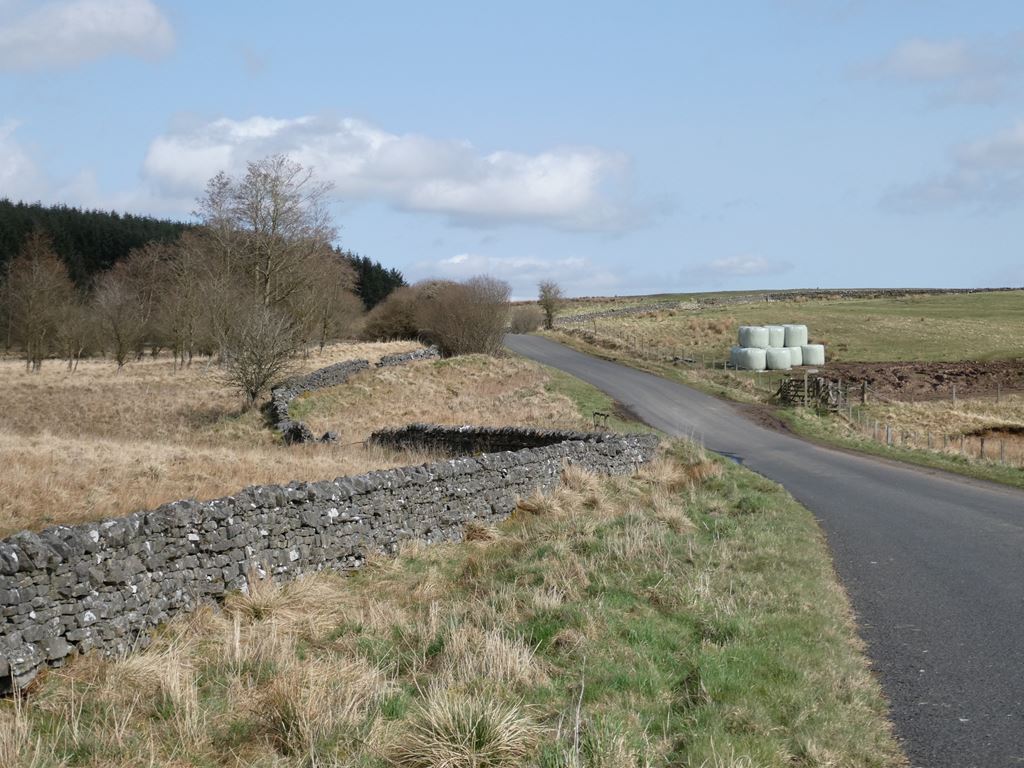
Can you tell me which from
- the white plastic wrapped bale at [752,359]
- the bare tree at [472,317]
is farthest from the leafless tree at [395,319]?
the white plastic wrapped bale at [752,359]

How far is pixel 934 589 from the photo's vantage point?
10.5 meters

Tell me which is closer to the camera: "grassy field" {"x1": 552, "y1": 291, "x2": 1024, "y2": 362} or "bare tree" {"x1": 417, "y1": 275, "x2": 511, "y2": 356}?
"bare tree" {"x1": 417, "y1": 275, "x2": 511, "y2": 356}

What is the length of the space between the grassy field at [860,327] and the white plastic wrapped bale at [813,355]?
12.8ft

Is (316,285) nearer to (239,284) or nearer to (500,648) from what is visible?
(239,284)

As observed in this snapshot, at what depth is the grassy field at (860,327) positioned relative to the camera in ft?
211

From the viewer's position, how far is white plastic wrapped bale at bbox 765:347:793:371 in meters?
56.2

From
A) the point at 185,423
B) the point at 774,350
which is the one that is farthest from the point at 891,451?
the point at 774,350

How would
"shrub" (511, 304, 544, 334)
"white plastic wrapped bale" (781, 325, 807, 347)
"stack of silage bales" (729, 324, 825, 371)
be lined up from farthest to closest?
"shrub" (511, 304, 544, 334) → "white plastic wrapped bale" (781, 325, 807, 347) → "stack of silage bales" (729, 324, 825, 371)

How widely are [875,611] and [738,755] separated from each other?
184 inches

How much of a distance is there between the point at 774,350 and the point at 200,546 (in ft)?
169

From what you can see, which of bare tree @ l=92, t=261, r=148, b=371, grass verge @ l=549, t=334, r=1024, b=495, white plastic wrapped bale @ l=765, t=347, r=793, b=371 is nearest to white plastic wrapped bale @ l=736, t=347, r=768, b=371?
white plastic wrapped bale @ l=765, t=347, r=793, b=371

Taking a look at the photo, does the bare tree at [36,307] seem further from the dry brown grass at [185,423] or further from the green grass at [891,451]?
the green grass at [891,451]

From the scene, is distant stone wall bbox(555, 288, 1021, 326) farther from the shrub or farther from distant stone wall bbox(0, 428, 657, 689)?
distant stone wall bbox(0, 428, 657, 689)

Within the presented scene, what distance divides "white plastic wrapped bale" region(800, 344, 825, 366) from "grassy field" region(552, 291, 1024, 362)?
391 centimetres
